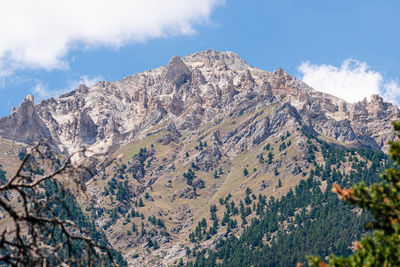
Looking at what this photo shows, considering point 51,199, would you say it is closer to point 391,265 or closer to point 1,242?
point 1,242

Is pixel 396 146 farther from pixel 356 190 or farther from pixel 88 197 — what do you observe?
pixel 88 197

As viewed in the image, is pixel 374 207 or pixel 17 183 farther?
pixel 374 207

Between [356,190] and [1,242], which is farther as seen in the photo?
[356,190]

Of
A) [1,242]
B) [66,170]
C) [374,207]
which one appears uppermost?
[66,170]

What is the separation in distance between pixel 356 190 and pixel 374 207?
3.20ft

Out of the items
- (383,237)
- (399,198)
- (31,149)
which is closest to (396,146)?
(399,198)

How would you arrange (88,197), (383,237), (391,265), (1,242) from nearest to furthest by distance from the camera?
(1,242), (88,197), (391,265), (383,237)

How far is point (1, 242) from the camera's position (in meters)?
11.7

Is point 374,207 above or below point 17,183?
below

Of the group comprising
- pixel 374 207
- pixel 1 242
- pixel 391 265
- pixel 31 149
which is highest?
pixel 31 149

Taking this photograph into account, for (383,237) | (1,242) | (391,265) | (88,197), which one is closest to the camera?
(1,242)

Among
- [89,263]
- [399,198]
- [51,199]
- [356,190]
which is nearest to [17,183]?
[51,199]

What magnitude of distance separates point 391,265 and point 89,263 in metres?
12.1

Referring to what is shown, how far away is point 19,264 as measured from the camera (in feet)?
39.2
